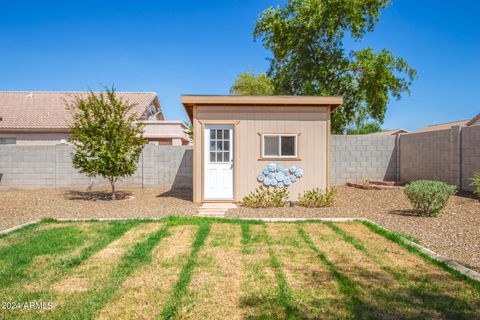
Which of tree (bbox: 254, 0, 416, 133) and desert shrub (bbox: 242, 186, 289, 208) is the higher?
tree (bbox: 254, 0, 416, 133)

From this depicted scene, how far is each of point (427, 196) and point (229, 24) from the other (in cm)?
1452

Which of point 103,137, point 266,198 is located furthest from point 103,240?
point 103,137

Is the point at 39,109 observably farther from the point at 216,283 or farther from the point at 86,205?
the point at 216,283

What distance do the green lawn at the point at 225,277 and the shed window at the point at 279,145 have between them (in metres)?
4.01

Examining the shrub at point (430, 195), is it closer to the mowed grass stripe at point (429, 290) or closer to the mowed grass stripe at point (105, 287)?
the mowed grass stripe at point (429, 290)

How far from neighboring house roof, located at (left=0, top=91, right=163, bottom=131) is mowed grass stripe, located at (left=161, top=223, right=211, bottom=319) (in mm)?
16635

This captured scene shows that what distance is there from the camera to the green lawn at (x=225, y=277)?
10.2 ft

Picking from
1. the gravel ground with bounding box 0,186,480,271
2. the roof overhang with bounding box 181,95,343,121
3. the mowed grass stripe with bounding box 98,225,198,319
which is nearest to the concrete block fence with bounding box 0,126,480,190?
the gravel ground with bounding box 0,186,480,271

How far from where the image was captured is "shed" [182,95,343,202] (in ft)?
31.9

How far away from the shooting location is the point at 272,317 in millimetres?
2955

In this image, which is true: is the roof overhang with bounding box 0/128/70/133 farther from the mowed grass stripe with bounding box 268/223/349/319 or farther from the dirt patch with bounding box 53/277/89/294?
the mowed grass stripe with bounding box 268/223/349/319

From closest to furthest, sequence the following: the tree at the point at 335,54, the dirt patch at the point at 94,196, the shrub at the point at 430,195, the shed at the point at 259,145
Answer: the shrub at the point at 430,195 < the shed at the point at 259,145 < the dirt patch at the point at 94,196 < the tree at the point at 335,54

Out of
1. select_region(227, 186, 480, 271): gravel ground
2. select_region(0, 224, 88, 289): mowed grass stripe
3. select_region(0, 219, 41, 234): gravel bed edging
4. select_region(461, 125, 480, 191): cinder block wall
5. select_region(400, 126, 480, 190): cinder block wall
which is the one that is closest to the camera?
select_region(0, 224, 88, 289): mowed grass stripe

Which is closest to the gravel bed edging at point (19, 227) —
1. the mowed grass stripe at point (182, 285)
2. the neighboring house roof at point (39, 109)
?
the mowed grass stripe at point (182, 285)
